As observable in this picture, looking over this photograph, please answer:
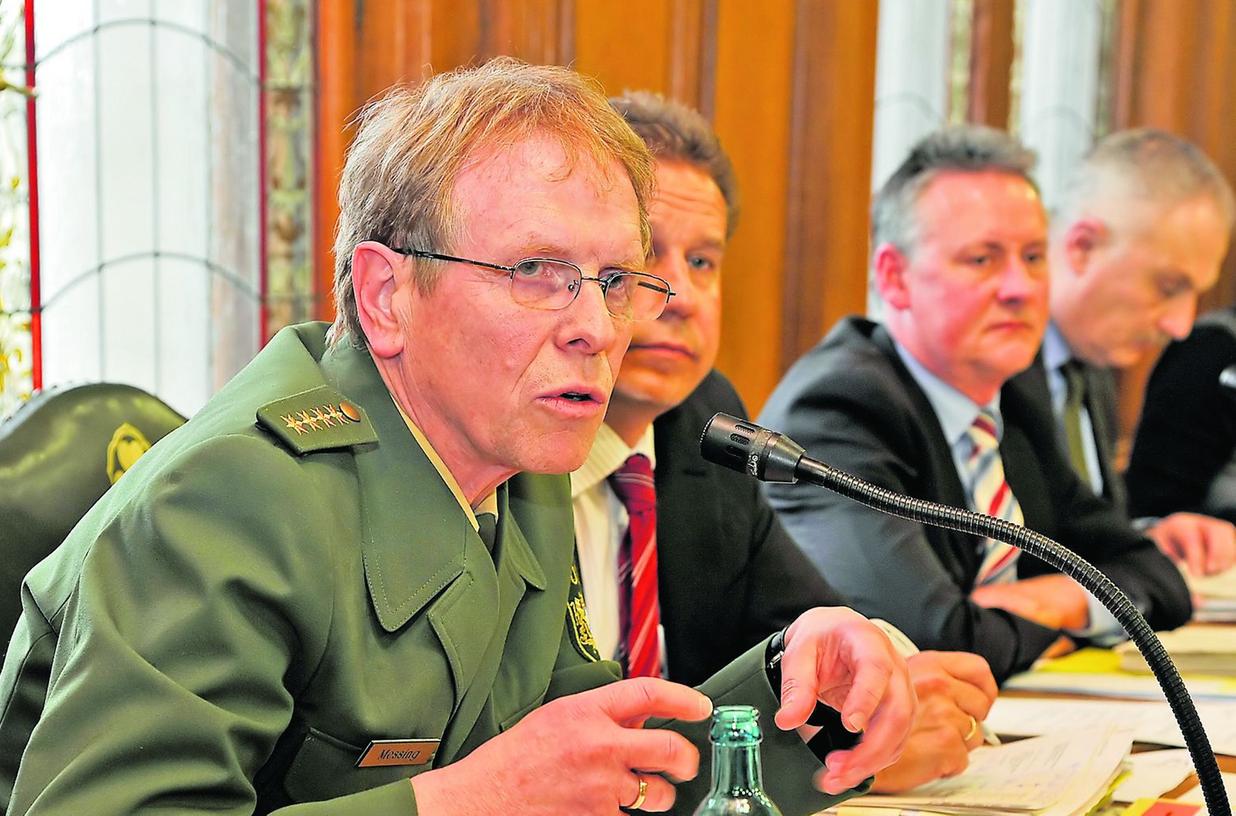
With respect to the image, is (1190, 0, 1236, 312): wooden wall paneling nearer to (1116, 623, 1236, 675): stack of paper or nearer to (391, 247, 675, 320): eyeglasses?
(1116, 623, 1236, 675): stack of paper

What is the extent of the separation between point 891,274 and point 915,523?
23.7 inches

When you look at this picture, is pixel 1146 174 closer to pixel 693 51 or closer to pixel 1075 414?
pixel 1075 414

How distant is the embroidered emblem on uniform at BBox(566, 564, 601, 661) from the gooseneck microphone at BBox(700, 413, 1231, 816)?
0.26m

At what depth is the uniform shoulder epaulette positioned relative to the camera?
125 cm

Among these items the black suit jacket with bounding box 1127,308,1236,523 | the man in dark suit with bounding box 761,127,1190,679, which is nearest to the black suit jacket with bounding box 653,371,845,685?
the man in dark suit with bounding box 761,127,1190,679

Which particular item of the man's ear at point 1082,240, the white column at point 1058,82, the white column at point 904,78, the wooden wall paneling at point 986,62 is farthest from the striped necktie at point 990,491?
the white column at point 1058,82

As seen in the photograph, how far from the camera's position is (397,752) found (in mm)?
1281

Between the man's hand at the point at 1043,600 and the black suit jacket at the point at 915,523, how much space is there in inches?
2.8

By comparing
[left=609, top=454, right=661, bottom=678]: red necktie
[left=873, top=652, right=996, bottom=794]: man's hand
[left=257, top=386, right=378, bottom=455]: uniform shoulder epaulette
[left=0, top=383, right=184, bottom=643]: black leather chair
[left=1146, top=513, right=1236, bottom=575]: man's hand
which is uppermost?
[left=257, top=386, right=378, bottom=455]: uniform shoulder epaulette

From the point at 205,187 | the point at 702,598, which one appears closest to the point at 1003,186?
the point at 702,598

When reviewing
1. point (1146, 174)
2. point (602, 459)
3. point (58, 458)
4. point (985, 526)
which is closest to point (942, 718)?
point (985, 526)

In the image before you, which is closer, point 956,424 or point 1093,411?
point 956,424

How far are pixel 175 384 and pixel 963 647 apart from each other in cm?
124

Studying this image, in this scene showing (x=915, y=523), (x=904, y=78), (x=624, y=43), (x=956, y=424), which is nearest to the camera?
(x=915, y=523)
